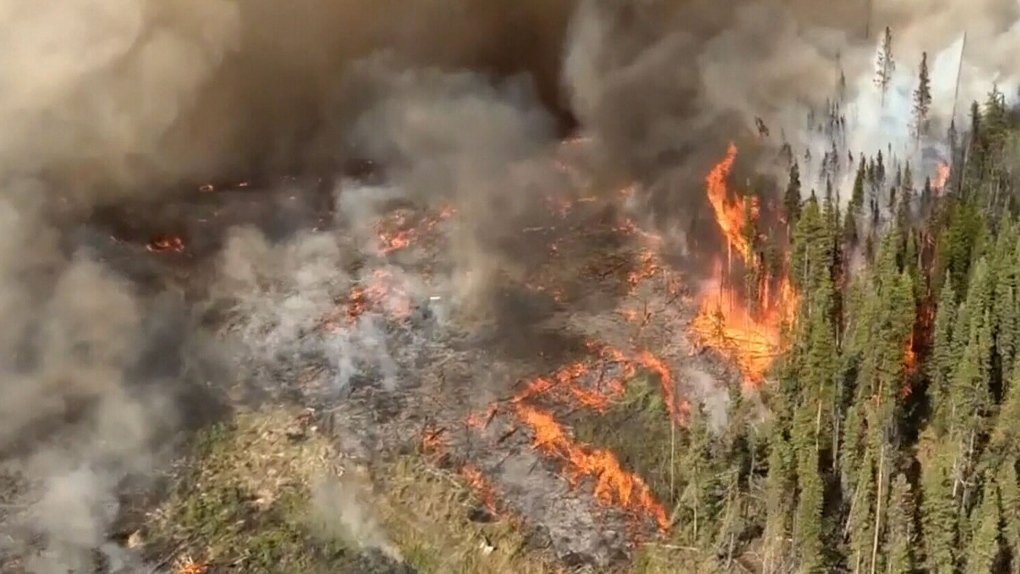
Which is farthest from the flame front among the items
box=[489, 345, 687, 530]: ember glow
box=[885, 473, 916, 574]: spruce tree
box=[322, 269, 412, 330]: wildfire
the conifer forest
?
box=[322, 269, 412, 330]: wildfire

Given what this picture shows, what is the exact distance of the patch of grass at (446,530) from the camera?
29.0m

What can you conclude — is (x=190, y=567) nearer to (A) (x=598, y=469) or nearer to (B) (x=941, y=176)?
(A) (x=598, y=469)

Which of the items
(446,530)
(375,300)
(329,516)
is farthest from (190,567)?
(375,300)

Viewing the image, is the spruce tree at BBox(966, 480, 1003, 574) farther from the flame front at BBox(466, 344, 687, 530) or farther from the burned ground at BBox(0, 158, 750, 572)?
the flame front at BBox(466, 344, 687, 530)

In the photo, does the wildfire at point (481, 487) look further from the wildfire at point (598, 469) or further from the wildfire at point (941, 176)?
the wildfire at point (941, 176)

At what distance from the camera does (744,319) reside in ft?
136

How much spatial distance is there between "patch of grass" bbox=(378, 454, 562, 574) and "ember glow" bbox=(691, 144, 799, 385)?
11664mm

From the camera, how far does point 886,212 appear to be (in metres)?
44.3

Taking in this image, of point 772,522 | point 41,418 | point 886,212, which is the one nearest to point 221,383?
point 41,418

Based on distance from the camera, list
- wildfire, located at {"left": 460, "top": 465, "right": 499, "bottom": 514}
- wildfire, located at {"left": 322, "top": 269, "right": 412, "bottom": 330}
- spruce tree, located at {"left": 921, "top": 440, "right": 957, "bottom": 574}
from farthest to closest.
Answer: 1. wildfire, located at {"left": 322, "top": 269, "right": 412, "bottom": 330}
2. wildfire, located at {"left": 460, "top": 465, "right": 499, "bottom": 514}
3. spruce tree, located at {"left": 921, "top": 440, "right": 957, "bottom": 574}

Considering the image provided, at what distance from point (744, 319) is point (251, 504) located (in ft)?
68.6

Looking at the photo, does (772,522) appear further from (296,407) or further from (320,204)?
(320,204)

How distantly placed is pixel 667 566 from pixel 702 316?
48.1ft

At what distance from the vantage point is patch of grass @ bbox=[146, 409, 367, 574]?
28938 millimetres
